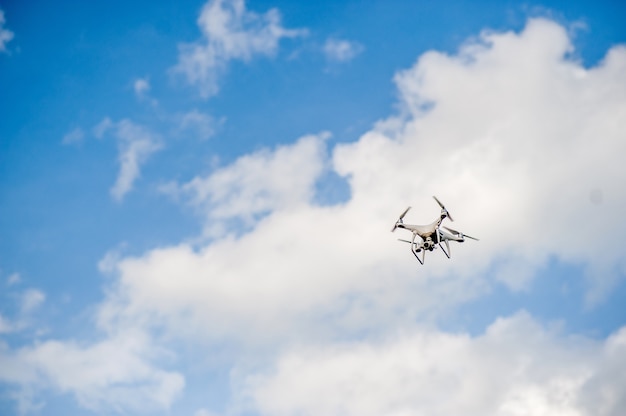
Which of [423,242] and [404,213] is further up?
[404,213]

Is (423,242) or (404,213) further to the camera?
(404,213)

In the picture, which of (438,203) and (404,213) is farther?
(404,213)
